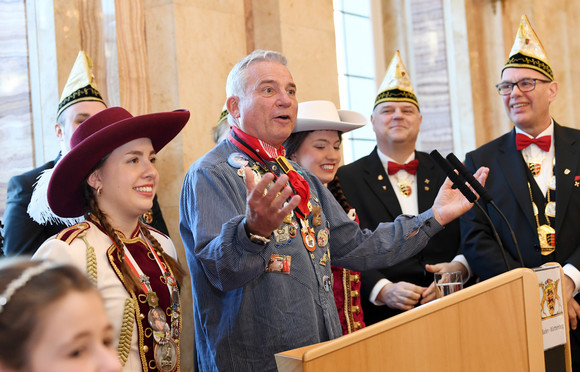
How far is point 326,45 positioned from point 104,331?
13.3 ft

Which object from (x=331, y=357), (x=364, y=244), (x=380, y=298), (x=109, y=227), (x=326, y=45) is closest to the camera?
(x=331, y=357)

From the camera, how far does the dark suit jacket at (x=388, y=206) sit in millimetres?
3756

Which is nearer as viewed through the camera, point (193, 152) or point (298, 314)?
point (298, 314)

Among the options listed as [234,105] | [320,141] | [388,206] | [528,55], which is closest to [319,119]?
[320,141]

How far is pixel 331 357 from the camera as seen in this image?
5.40 feet

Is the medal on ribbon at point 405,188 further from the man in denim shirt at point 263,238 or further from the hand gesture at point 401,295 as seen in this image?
the man in denim shirt at point 263,238

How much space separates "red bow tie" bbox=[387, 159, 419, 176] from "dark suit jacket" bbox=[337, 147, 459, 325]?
0.04 m

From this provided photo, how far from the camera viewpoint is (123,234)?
2.44 metres

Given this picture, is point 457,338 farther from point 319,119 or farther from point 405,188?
point 405,188

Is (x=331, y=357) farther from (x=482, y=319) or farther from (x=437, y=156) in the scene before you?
(x=437, y=156)

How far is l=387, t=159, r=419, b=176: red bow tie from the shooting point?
A: 4.10 metres

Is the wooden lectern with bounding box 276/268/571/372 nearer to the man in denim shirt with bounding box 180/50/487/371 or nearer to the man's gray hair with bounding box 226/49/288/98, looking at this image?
the man in denim shirt with bounding box 180/50/487/371

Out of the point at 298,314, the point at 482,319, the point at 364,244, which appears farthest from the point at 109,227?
the point at 482,319

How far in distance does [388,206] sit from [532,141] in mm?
892
